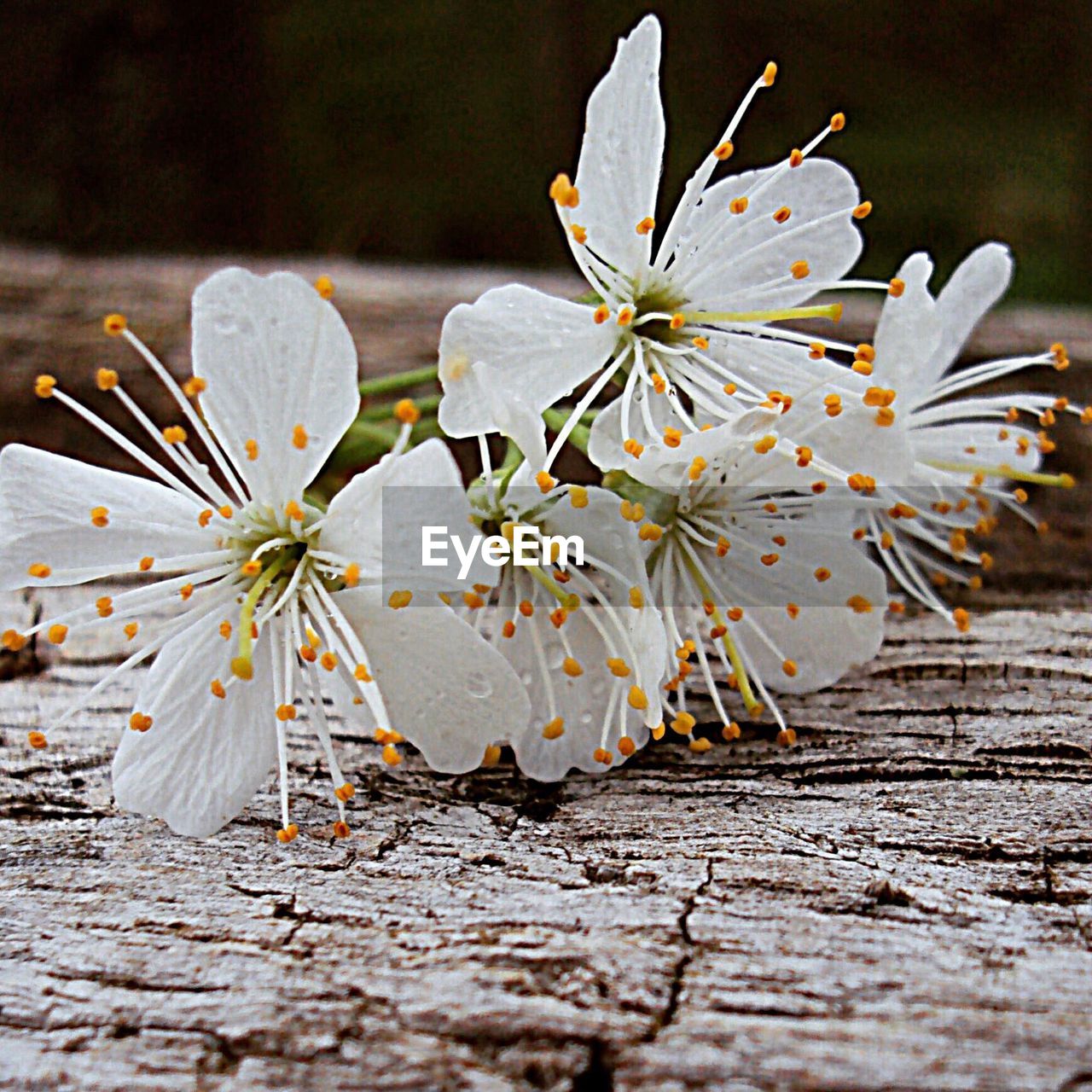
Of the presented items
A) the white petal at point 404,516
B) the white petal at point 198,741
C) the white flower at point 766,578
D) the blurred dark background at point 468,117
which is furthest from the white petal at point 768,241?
the blurred dark background at point 468,117

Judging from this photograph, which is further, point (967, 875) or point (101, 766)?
point (101, 766)

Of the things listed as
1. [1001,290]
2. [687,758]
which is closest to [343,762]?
A: [687,758]

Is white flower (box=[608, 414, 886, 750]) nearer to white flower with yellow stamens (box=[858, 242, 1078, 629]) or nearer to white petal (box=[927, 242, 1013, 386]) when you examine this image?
white flower with yellow stamens (box=[858, 242, 1078, 629])

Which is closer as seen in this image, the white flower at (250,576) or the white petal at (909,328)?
the white flower at (250,576)

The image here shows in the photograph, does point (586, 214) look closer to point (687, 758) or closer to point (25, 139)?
point (687, 758)

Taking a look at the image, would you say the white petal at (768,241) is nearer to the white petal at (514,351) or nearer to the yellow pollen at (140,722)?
the white petal at (514,351)

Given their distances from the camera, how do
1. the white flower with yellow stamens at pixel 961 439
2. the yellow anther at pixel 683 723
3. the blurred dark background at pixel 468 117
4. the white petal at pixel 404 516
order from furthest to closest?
the blurred dark background at pixel 468 117, the white flower with yellow stamens at pixel 961 439, the yellow anther at pixel 683 723, the white petal at pixel 404 516

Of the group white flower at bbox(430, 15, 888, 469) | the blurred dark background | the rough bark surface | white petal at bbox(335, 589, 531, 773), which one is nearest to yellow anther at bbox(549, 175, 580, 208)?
white flower at bbox(430, 15, 888, 469)
